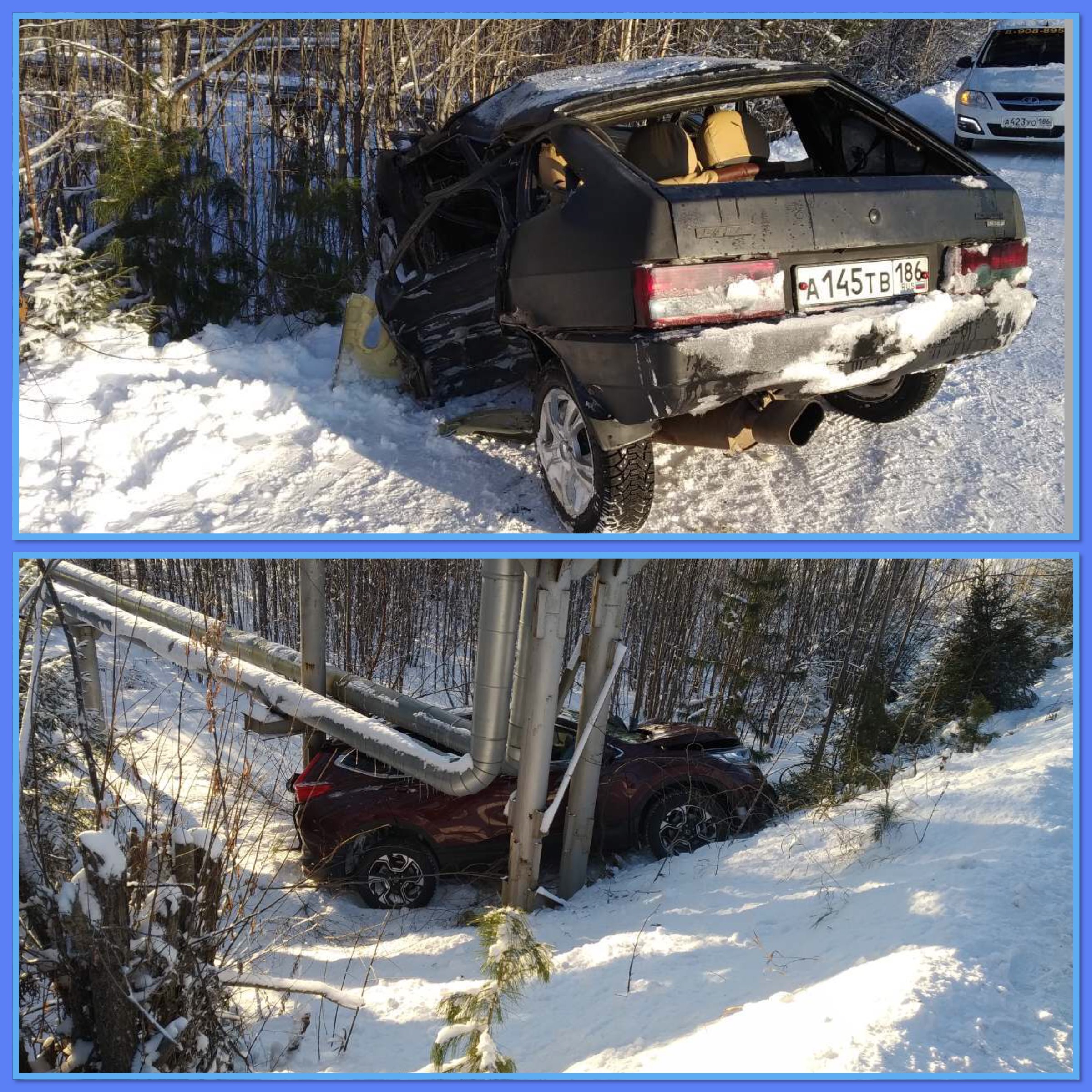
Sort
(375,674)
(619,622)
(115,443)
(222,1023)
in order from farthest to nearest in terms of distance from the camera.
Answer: (375,674), (619,622), (115,443), (222,1023)

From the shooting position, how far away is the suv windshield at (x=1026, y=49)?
3.88 metres

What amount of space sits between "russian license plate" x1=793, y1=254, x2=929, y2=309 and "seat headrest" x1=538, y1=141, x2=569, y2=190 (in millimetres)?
1007

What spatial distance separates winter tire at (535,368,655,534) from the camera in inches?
142

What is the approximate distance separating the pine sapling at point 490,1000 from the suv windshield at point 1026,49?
3.58 meters

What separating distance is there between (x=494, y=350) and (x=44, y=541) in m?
2.15

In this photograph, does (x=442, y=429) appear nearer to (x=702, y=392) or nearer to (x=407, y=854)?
(x=702, y=392)

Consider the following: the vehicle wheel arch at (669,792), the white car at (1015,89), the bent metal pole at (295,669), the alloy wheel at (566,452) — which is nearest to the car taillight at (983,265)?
the white car at (1015,89)

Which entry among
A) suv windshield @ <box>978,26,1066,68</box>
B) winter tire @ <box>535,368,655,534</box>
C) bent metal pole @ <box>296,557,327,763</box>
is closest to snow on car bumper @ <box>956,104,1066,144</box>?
suv windshield @ <box>978,26,1066,68</box>

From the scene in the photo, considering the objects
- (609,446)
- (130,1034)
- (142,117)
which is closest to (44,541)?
(130,1034)

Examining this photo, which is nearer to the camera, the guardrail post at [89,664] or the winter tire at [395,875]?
the guardrail post at [89,664]

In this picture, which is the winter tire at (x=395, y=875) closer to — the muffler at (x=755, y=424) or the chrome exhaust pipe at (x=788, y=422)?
the muffler at (x=755, y=424)

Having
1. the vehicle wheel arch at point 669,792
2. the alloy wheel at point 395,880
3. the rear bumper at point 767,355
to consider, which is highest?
the rear bumper at point 767,355

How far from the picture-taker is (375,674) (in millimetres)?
6172

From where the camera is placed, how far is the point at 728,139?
4.18m
